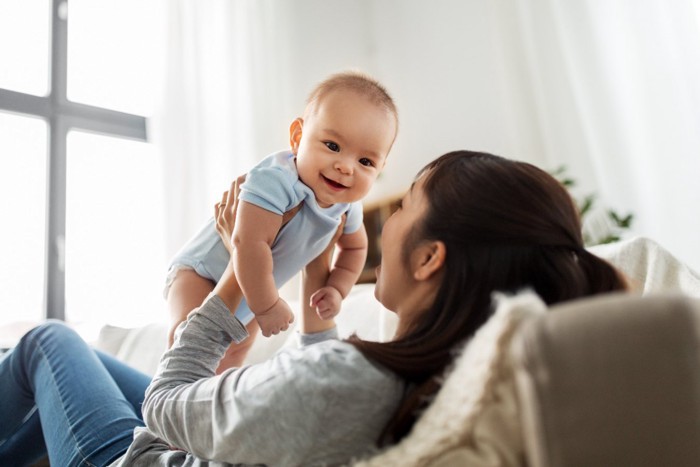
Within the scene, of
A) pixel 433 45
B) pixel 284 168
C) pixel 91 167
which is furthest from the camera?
pixel 433 45

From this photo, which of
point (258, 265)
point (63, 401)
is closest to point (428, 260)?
point (258, 265)

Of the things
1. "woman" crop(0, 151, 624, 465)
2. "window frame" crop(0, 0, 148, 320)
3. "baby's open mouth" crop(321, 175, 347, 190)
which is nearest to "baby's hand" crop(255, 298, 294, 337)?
"woman" crop(0, 151, 624, 465)

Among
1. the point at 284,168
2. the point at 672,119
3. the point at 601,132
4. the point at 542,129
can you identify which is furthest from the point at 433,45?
the point at 284,168

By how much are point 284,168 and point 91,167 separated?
2.50m

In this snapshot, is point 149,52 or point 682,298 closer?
point 682,298

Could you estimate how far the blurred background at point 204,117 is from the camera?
2.76m

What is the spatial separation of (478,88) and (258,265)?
114 inches

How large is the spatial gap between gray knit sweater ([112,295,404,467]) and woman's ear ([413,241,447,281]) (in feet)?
0.45

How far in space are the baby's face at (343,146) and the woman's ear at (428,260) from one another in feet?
1.12

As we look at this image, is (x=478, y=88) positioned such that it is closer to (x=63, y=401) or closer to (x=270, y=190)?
(x=270, y=190)

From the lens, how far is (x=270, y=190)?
1022 mm

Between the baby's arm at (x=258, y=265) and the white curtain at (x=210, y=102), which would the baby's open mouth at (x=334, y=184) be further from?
the white curtain at (x=210, y=102)

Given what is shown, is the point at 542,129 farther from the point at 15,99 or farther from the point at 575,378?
the point at 575,378

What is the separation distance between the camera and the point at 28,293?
9.62ft
